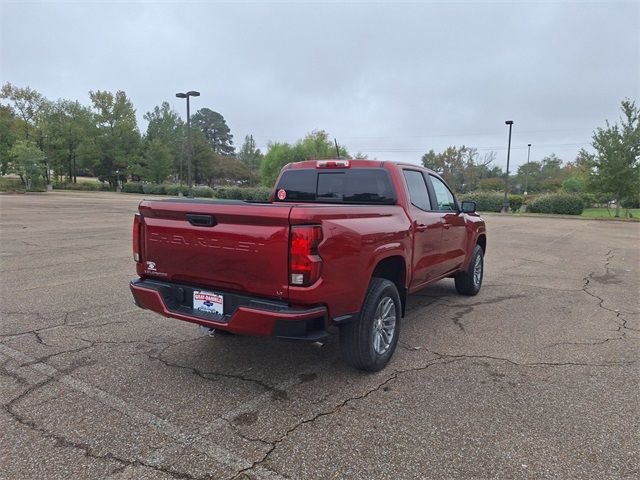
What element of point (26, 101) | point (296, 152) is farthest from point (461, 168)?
point (26, 101)

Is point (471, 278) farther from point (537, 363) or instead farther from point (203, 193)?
point (203, 193)

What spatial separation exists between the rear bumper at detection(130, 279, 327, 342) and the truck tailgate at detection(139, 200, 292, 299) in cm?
8

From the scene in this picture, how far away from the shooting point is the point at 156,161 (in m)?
55.9

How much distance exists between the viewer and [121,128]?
54.2m

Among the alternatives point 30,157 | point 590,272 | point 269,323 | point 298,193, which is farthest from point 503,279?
point 30,157

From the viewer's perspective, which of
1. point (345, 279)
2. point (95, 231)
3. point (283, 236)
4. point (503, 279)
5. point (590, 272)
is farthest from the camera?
point (95, 231)

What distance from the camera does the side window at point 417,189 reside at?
479 centimetres

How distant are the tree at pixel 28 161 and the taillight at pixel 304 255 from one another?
4537 centimetres

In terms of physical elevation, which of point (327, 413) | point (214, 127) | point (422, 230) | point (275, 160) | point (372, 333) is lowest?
point (327, 413)

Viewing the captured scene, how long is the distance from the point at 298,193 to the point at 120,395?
2834 mm

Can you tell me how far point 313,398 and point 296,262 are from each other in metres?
1.13

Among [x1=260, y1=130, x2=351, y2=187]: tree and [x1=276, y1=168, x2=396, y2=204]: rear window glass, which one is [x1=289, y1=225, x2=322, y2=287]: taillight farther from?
[x1=260, y1=130, x2=351, y2=187]: tree

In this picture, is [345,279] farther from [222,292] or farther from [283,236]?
[222,292]

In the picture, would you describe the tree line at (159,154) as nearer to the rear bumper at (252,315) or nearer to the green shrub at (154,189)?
the green shrub at (154,189)
